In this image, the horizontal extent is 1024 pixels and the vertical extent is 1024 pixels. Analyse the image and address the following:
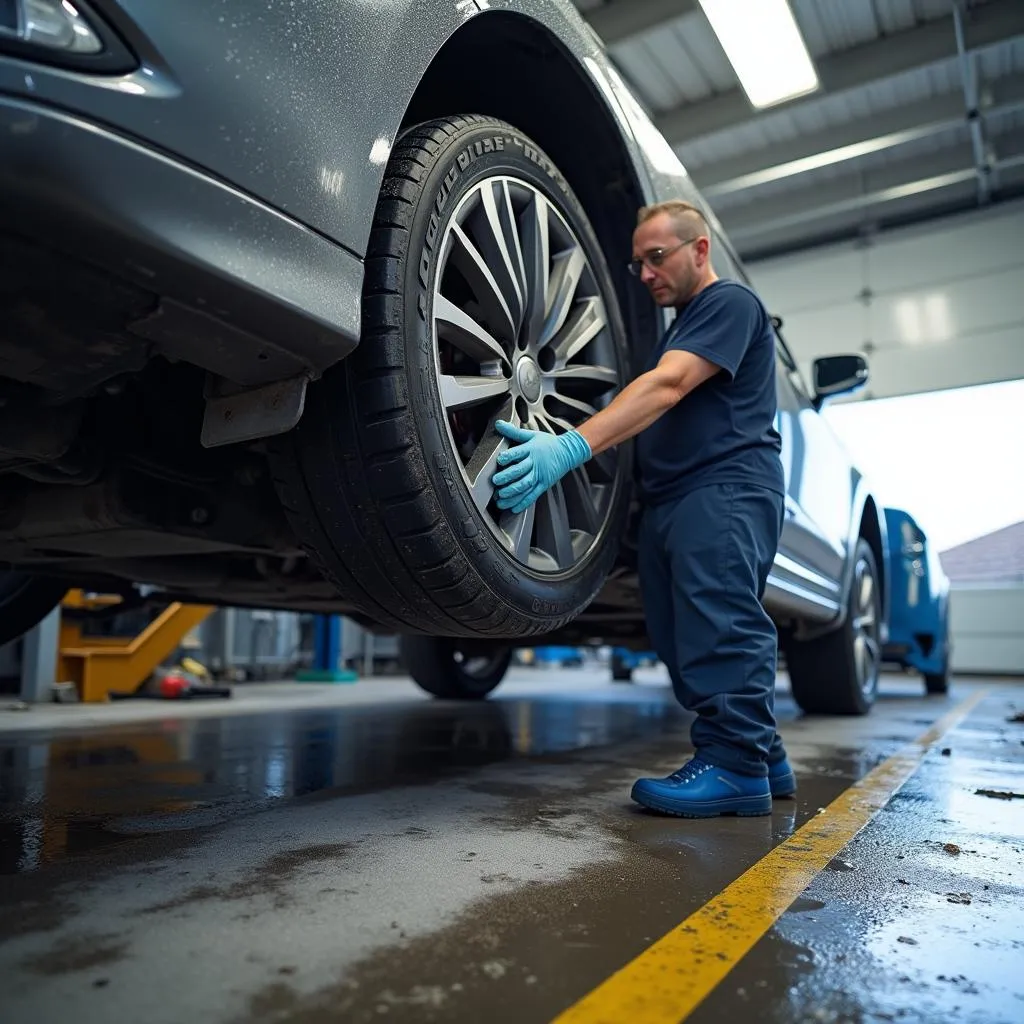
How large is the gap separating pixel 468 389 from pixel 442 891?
78 cm

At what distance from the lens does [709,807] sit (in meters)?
1.65

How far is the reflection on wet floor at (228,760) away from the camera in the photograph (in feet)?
5.04

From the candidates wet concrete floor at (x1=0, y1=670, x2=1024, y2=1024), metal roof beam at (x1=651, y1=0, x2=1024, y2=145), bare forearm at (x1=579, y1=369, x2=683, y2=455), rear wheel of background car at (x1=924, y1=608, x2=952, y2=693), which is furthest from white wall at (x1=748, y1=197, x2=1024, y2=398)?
bare forearm at (x1=579, y1=369, x2=683, y2=455)

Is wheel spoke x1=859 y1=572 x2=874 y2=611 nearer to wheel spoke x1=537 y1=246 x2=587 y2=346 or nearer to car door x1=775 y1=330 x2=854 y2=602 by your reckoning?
car door x1=775 y1=330 x2=854 y2=602

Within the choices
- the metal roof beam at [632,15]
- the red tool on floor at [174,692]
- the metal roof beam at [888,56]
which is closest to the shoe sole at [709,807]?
the red tool on floor at [174,692]

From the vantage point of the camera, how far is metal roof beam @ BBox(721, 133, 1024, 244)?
29.6 ft

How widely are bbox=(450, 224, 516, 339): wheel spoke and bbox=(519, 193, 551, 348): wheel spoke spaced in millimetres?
87

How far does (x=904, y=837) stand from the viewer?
154 centimetres

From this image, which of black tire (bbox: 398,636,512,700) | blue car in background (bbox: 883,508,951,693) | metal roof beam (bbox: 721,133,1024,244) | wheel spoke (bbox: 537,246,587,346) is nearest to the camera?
wheel spoke (bbox: 537,246,587,346)

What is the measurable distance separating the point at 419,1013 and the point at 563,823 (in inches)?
32.3

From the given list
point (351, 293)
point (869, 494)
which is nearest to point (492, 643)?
point (869, 494)

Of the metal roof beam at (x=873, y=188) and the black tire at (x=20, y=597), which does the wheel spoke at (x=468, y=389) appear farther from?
the metal roof beam at (x=873, y=188)

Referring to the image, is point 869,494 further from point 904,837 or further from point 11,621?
point 11,621

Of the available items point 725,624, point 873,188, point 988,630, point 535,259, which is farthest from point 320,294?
point 988,630
